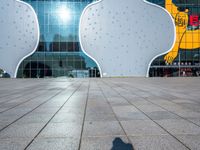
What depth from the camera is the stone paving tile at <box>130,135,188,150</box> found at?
4996 millimetres

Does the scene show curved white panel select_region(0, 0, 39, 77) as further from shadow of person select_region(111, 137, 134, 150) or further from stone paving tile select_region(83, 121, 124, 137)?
shadow of person select_region(111, 137, 134, 150)

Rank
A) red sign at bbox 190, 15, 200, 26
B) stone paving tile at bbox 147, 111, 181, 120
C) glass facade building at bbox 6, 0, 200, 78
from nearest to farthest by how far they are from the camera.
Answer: stone paving tile at bbox 147, 111, 181, 120 → glass facade building at bbox 6, 0, 200, 78 → red sign at bbox 190, 15, 200, 26

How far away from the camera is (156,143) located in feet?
17.3

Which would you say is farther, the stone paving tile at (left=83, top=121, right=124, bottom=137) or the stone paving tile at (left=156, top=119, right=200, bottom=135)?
the stone paving tile at (left=156, top=119, right=200, bottom=135)

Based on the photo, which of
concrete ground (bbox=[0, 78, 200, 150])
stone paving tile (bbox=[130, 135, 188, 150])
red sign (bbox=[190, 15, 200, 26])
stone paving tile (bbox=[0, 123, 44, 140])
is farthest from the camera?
red sign (bbox=[190, 15, 200, 26])

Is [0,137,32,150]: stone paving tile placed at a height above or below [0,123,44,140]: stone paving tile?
below

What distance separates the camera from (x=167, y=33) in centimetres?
5238

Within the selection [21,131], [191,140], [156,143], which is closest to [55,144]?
[21,131]

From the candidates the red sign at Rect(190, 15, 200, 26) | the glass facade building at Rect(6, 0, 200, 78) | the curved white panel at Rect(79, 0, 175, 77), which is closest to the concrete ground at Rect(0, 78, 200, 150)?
the curved white panel at Rect(79, 0, 175, 77)

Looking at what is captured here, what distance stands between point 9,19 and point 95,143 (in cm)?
5064

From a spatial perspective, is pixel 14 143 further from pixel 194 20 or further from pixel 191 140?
pixel 194 20

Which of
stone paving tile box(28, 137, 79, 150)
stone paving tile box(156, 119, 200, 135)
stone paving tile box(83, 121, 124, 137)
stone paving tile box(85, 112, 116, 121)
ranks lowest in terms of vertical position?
stone paving tile box(28, 137, 79, 150)

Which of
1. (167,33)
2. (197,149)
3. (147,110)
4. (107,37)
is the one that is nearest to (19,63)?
(107,37)

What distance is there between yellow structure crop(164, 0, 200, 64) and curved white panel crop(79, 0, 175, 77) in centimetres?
422
